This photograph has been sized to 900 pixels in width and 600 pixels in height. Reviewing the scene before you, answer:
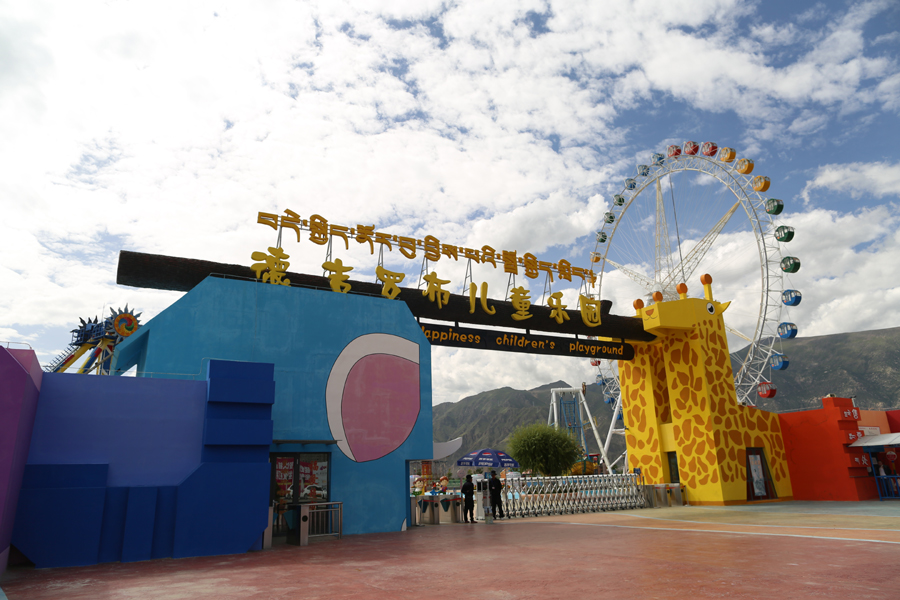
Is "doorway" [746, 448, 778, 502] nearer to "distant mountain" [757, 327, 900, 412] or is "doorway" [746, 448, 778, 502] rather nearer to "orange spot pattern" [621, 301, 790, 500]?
"orange spot pattern" [621, 301, 790, 500]

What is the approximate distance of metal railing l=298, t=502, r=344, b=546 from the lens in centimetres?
1227

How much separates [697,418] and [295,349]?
614 inches

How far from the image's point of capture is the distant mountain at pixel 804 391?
125 meters

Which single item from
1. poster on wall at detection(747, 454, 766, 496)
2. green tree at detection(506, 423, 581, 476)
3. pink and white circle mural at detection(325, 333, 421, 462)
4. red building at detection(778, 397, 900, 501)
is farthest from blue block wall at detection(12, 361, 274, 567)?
green tree at detection(506, 423, 581, 476)

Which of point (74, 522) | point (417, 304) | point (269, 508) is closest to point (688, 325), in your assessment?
point (417, 304)

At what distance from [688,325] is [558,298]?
5773mm

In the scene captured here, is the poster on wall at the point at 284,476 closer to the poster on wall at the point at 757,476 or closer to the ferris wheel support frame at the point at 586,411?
the poster on wall at the point at 757,476

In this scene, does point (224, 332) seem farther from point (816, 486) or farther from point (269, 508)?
point (816, 486)

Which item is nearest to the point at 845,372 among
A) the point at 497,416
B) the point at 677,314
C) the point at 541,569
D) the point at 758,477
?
the point at 497,416

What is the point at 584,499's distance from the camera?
62.9 feet

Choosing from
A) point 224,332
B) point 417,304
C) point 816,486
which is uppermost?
point 417,304

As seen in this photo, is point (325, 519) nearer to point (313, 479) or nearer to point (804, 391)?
point (313, 479)

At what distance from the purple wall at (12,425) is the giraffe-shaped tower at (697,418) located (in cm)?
1928

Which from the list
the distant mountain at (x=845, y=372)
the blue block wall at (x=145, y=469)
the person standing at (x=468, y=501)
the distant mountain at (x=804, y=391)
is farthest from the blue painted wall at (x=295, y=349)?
the distant mountain at (x=845, y=372)
